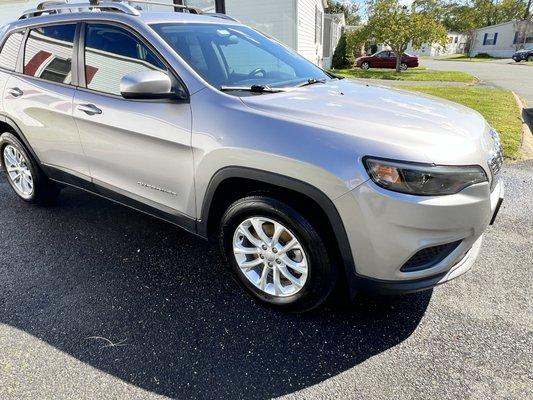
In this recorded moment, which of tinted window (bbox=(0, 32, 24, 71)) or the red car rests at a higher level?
tinted window (bbox=(0, 32, 24, 71))

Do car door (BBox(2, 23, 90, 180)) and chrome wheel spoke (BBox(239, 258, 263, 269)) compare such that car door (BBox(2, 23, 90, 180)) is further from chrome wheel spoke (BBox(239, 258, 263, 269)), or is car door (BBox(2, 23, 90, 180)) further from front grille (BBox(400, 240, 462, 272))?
front grille (BBox(400, 240, 462, 272))

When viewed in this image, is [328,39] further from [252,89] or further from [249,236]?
[249,236]

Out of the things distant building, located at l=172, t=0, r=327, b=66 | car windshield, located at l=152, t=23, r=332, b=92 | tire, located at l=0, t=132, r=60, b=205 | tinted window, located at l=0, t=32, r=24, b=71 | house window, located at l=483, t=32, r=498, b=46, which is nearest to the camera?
car windshield, located at l=152, t=23, r=332, b=92

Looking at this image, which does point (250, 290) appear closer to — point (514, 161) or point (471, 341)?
point (471, 341)

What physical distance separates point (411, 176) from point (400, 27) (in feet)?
69.2

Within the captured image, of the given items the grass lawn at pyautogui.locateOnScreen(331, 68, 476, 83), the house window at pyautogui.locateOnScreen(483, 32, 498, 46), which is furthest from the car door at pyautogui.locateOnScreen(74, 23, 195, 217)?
the house window at pyautogui.locateOnScreen(483, 32, 498, 46)

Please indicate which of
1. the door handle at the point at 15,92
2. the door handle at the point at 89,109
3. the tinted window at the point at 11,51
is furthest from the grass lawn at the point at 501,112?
the tinted window at the point at 11,51

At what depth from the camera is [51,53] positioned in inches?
138

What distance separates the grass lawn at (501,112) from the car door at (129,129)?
5.09 metres

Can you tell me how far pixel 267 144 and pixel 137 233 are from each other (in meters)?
1.99

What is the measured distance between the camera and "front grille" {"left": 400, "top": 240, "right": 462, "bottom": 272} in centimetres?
211

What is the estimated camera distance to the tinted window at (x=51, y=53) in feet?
10.9

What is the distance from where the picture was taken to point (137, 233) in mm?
3670

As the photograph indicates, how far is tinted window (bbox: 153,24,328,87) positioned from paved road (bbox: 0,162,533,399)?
4.85 feet
